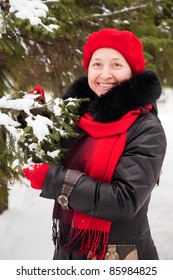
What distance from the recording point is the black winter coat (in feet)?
7.04

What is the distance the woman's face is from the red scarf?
0.85 ft

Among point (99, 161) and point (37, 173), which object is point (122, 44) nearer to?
point (99, 161)

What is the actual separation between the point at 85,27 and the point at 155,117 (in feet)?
11.3

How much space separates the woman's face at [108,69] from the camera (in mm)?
2381

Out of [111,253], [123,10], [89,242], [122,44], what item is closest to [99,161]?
[89,242]

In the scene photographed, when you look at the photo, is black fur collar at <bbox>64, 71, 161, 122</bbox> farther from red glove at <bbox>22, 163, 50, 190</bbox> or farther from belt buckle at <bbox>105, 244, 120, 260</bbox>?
belt buckle at <bbox>105, 244, 120, 260</bbox>

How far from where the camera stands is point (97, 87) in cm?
247

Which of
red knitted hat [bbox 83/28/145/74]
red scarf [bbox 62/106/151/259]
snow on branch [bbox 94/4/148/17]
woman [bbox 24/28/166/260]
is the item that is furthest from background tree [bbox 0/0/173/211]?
red scarf [bbox 62/106/151/259]

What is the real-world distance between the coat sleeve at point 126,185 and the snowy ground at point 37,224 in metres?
2.98

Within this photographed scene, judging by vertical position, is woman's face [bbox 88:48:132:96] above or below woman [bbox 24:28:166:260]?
above

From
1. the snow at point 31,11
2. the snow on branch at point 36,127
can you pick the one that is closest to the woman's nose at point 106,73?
the snow on branch at point 36,127

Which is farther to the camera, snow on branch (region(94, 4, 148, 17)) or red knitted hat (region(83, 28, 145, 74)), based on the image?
snow on branch (region(94, 4, 148, 17))

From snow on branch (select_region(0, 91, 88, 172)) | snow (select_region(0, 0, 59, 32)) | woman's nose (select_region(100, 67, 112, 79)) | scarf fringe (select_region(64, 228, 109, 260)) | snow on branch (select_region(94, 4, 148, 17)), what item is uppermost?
snow (select_region(0, 0, 59, 32))

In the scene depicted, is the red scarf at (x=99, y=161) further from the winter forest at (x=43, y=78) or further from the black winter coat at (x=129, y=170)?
the winter forest at (x=43, y=78)
